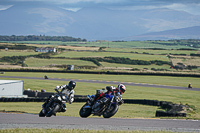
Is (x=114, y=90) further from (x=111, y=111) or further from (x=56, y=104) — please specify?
(x=56, y=104)

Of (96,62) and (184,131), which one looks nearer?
(184,131)

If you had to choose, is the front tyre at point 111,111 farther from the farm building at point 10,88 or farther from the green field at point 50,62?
the green field at point 50,62

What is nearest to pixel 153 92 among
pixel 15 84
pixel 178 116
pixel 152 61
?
pixel 15 84

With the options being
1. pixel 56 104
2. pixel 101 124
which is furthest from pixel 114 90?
pixel 101 124

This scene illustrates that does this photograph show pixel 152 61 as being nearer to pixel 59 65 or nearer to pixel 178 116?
pixel 59 65

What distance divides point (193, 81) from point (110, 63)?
2113 inches

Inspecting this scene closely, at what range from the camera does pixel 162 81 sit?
3514 inches

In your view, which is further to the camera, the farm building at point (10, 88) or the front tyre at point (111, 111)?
the farm building at point (10, 88)

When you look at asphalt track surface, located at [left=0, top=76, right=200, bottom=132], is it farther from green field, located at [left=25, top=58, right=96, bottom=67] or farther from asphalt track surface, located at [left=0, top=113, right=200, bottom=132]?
green field, located at [left=25, top=58, right=96, bottom=67]

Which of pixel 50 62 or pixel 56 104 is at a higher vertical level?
pixel 50 62

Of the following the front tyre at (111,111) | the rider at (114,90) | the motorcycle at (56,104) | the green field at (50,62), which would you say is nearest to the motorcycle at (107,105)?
the front tyre at (111,111)

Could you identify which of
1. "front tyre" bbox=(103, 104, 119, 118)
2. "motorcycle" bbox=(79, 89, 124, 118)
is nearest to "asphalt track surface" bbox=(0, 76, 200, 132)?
"motorcycle" bbox=(79, 89, 124, 118)

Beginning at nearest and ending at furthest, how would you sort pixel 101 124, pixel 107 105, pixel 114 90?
pixel 107 105 → pixel 114 90 → pixel 101 124

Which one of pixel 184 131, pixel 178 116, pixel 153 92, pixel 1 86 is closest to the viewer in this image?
pixel 184 131
